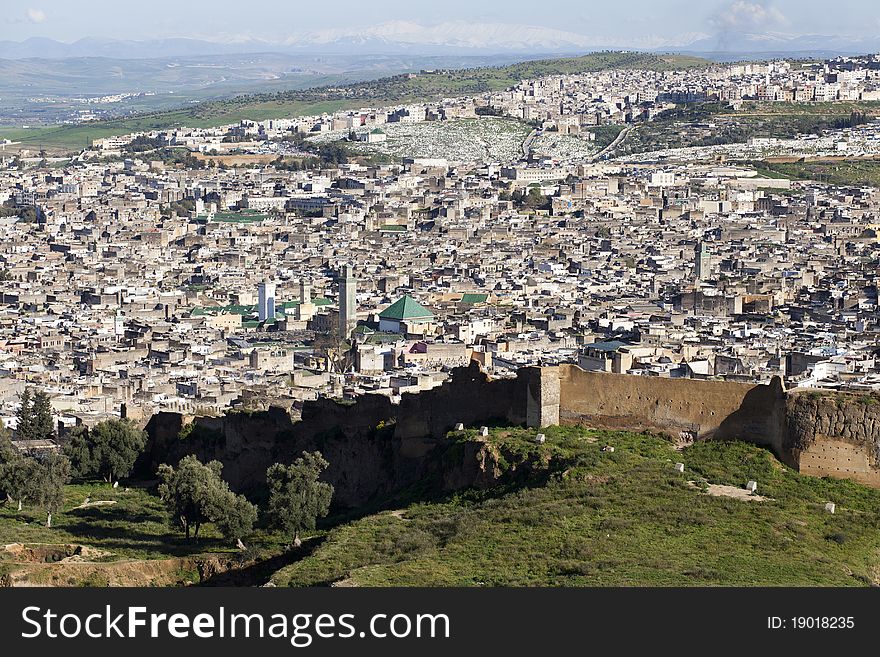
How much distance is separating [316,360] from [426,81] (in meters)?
129

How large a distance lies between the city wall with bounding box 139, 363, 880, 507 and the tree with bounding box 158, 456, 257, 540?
6.00 ft

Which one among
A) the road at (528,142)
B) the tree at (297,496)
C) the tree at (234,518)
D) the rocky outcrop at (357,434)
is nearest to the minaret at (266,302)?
the rocky outcrop at (357,434)

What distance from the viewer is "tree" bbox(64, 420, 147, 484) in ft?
96.2

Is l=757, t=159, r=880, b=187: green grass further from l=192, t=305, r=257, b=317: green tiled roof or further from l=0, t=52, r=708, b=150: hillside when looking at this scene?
l=0, t=52, r=708, b=150: hillside

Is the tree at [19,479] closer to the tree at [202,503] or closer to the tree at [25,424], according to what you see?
the tree at [202,503]

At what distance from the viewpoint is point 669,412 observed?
22.0 metres

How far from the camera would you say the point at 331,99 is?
6540 inches

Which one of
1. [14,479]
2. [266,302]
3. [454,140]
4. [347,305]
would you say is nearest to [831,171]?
[454,140]

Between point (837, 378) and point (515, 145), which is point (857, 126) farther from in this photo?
point (837, 378)

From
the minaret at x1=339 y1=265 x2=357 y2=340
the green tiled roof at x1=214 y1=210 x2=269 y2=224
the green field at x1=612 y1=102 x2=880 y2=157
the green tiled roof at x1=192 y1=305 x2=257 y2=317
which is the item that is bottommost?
the green tiled roof at x1=214 y1=210 x2=269 y2=224

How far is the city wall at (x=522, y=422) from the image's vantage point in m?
20.7

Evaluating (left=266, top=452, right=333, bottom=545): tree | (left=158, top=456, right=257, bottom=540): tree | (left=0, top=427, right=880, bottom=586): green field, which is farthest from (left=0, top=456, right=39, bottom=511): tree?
(left=266, top=452, right=333, bottom=545): tree
